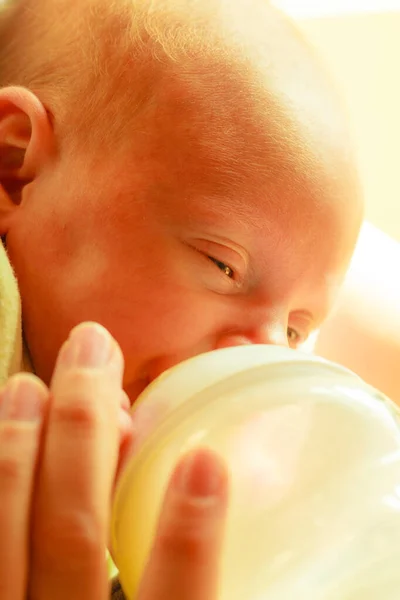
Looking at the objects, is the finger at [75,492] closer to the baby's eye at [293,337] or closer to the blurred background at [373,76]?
the baby's eye at [293,337]

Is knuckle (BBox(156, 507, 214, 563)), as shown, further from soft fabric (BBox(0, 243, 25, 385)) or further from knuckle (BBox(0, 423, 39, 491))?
soft fabric (BBox(0, 243, 25, 385))

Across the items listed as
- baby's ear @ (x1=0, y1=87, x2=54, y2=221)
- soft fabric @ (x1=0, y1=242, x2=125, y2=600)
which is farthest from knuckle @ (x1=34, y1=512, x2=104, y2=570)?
baby's ear @ (x1=0, y1=87, x2=54, y2=221)

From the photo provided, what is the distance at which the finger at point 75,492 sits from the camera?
0.39m

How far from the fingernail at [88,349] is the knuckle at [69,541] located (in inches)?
3.2

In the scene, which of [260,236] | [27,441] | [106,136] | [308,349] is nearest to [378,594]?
[27,441]

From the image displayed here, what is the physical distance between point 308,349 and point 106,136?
22.5 inches

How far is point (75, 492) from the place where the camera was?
385 millimetres

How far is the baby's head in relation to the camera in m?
0.70

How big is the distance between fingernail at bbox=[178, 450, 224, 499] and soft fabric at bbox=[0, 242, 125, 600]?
326 mm

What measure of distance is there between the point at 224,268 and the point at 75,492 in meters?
0.37

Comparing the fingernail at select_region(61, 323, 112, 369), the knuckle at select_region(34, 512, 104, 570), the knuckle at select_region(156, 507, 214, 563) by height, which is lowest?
the knuckle at select_region(34, 512, 104, 570)

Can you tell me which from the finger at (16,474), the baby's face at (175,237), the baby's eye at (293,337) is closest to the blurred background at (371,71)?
the baby's eye at (293,337)

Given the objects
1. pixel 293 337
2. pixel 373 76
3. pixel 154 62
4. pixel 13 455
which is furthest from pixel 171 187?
pixel 373 76

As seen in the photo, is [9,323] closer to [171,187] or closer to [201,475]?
[171,187]
